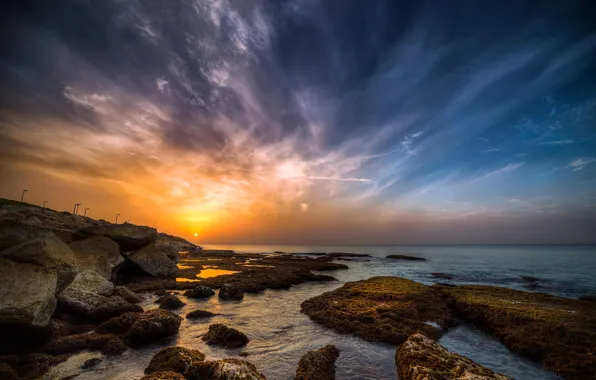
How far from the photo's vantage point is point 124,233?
78.6 feet

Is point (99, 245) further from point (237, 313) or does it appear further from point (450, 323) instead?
point (450, 323)

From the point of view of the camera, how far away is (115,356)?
8.56m

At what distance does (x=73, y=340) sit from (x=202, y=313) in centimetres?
551

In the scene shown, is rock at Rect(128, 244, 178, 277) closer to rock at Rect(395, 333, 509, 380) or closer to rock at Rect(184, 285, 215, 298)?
rock at Rect(184, 285, 215, 298)

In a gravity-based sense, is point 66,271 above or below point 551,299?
above

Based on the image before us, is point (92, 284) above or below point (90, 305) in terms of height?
above

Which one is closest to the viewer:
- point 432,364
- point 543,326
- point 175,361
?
point 432,364

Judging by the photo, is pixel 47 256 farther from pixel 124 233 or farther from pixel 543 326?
pixel 543 326

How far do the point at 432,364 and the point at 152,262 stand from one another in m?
27.3

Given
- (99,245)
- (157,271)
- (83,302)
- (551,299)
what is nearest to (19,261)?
(83,302)

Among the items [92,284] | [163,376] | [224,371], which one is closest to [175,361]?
[163,376]

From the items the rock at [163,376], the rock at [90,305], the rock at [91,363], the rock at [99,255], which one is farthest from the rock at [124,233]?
the rock at [163,376]

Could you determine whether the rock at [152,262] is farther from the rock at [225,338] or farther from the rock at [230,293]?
the rock at [225,338]

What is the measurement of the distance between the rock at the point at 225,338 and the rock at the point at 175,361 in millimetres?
2053
